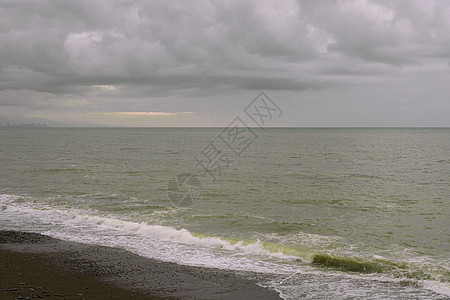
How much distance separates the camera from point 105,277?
8.97 meters

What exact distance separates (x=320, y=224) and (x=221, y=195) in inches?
292

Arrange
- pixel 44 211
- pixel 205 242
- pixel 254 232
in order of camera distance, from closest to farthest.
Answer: pixel 205 242 < pixel 254 232 < pixel 44 211

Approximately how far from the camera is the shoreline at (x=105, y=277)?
797cm

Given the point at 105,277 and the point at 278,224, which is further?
the point at 278,224

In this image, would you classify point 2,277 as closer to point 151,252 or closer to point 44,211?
point 151,252

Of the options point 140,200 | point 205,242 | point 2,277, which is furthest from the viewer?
point 140,200

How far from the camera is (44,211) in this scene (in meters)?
17.0

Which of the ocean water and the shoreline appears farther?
the ocean water

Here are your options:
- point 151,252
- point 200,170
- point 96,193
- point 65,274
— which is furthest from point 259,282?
point 200,170

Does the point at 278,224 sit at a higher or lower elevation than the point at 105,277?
lower

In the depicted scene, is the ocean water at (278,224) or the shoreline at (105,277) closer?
the shoreline at (105,277)

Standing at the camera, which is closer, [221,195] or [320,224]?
[320,224]

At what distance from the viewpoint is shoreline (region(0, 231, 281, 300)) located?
26.1ft

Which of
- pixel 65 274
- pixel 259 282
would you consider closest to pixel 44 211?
pixel 65 274
